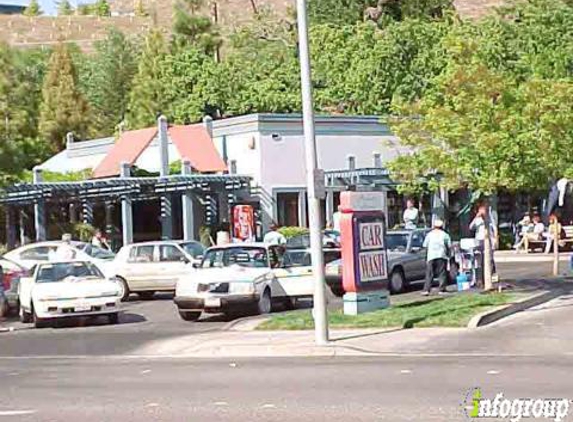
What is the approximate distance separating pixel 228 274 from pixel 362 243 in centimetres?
291

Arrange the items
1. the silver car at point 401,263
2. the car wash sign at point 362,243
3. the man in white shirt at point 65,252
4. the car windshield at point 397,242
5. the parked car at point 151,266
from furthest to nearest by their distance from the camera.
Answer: the man in white shirt at point 65,252 → the parked car at point 151,266 → the car windshield at point 397,242 → the silver car at point 401,263 → the car wash sign at point 362,243

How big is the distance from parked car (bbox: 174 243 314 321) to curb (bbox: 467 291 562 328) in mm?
4238

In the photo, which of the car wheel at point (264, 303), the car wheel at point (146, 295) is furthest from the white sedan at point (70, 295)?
the car wheel at point (146, 295)

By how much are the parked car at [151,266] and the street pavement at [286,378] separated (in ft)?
25.8

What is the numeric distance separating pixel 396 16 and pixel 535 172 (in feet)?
177

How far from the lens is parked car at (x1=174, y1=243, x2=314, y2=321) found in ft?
76.3

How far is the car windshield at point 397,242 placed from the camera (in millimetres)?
28797

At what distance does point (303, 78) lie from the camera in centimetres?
1839

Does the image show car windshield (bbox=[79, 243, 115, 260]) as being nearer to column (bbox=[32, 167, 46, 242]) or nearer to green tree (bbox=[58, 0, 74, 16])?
column (bbox=[32, 167, 46, 242])

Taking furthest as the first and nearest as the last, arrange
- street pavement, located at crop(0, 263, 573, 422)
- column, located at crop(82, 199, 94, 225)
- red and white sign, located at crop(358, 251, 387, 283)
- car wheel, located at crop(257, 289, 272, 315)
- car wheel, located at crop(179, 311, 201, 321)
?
1. column, located at crop(82, 199, 94, 225)
2. car wheel, located at crop(179, 311, 201, 321)
3. car wheel, located at crop(257, 289, 272, 315)
4. red and white sign, located at crop(358, 251, 387, 283)
5. street pavement, located at crop(0, 263, 573, 422)

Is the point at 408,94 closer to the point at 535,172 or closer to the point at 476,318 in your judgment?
the point at 535,172

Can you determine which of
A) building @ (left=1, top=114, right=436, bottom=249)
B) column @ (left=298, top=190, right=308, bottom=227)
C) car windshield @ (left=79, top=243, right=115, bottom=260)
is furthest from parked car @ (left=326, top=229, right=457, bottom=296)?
column @ (left=298, top=190, right=308, bottom=227)

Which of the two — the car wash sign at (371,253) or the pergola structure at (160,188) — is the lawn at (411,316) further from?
the pergola structure at (160,188)

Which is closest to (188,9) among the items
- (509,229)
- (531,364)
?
(509,229)
